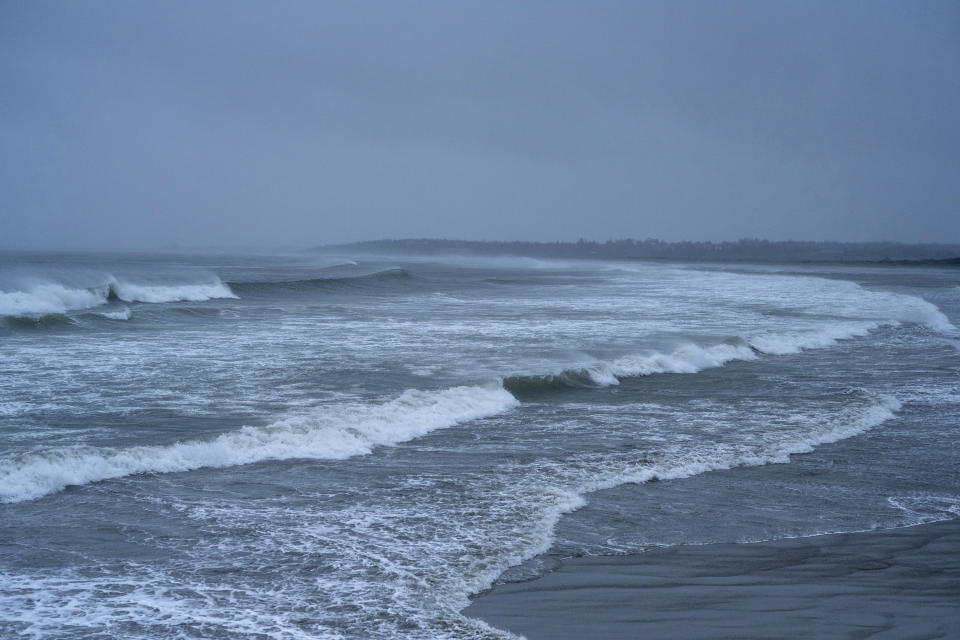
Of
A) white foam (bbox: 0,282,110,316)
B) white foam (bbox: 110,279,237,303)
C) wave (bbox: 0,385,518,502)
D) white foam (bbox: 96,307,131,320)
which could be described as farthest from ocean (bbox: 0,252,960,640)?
white foam (bbox: 110,279,237,303)

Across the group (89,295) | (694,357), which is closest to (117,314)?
(89,295)

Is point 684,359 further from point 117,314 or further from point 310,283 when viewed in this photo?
point 310,283

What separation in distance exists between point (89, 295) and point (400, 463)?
2657 centimetres

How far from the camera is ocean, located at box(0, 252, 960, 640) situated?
622 cm

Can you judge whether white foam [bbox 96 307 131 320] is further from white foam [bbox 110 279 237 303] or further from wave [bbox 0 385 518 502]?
wave [bbox 0 385 518 502]

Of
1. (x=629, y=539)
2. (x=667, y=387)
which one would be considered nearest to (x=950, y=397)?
(x=667, y=387)

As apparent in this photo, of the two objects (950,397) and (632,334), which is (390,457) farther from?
(632,334)

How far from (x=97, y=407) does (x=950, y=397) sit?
592 inches

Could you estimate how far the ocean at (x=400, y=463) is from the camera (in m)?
6.22

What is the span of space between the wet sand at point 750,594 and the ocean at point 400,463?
31 centimetres

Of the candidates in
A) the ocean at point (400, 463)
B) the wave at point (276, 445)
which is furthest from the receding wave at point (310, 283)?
the wave at point (276, 445)

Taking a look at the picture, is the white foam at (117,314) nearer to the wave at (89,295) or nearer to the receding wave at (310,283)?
the wave at (89,295)

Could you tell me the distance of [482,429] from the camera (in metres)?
12.3

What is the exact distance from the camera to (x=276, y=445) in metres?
10.5
